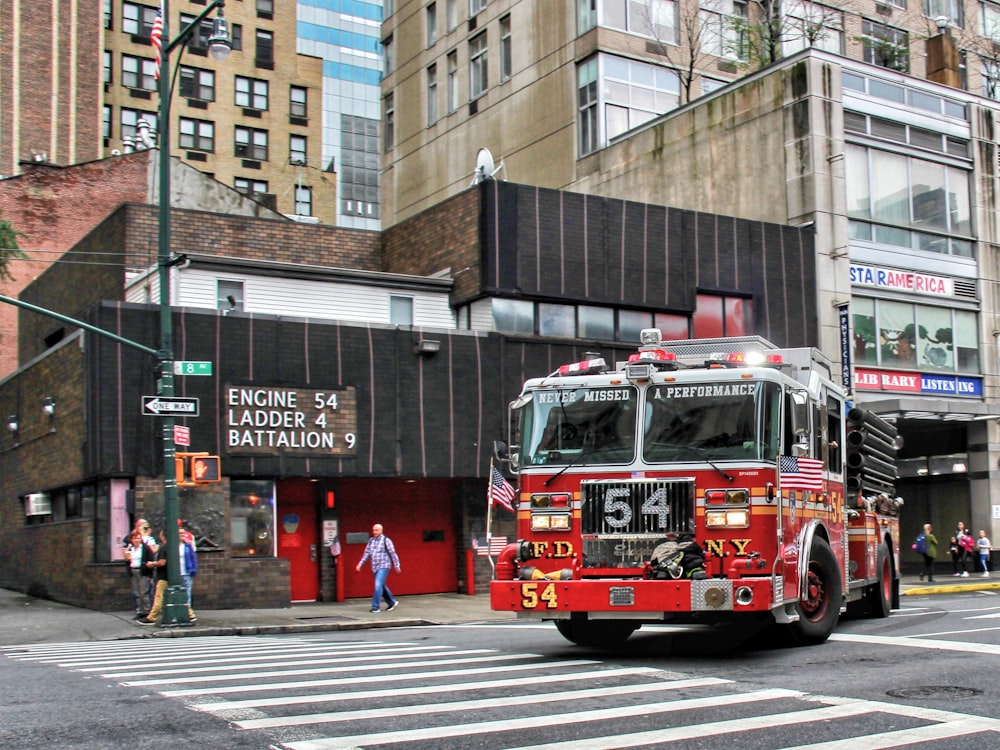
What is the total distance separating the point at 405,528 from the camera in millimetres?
27203

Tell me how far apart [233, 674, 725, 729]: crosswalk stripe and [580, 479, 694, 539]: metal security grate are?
198 cm

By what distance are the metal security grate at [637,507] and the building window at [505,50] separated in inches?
1474

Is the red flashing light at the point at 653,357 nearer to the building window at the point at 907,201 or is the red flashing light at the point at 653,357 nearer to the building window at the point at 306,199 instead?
the building window at the point at 907,201

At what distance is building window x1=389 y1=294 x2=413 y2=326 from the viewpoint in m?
28.5

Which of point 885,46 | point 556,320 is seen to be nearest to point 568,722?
point 556,320

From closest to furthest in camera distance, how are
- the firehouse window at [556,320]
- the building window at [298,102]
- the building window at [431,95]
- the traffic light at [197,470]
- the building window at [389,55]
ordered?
the traffic light at [197,470]
the firehouse window at [556,320]
the building window at [431,95]
the building window at [389,55]
the building window at [298,102]

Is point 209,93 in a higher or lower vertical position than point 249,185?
higher

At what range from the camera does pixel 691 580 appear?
11.8 metres

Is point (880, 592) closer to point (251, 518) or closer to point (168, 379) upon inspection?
point (168, 379)

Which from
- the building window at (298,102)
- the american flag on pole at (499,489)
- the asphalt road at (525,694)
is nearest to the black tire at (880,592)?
the asphalt road at (525,694)

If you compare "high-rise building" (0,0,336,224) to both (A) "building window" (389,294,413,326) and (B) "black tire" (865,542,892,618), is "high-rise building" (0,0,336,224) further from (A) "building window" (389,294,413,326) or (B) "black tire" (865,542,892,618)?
(B) "black tire" (865,542,892,618)

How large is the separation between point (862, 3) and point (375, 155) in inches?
1799

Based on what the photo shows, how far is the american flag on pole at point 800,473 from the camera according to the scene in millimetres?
12281

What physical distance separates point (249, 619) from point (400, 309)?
9703mm
